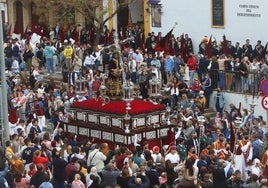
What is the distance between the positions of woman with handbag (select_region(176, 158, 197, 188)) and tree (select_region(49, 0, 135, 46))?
22522 millimetres

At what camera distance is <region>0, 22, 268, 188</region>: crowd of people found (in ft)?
68.8

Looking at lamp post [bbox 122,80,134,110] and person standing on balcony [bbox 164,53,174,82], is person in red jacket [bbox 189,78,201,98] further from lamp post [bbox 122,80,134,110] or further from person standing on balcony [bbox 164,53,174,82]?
lamp post [bbox 122,80,134,110]

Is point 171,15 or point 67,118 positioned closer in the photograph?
point 67,118

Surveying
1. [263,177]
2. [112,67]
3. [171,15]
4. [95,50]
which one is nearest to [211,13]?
[171,15]

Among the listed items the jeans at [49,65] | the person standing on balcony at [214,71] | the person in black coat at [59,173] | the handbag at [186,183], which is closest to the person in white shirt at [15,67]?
the jeans at [49,65]

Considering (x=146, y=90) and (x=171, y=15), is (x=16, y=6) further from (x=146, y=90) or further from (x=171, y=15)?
(x=146, y=90)

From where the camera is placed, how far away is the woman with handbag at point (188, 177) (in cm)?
1981

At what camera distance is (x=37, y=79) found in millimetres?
37062

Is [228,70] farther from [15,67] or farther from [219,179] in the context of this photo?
[219,179]

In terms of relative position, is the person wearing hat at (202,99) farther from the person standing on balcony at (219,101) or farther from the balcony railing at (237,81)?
the balcony railing at (237,81)

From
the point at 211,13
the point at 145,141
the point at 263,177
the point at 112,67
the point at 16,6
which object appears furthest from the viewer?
the point at 16,6

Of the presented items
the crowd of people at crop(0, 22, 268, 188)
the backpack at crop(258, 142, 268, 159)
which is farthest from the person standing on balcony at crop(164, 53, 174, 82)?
the backpack at crop(258, 142, 268, 159)

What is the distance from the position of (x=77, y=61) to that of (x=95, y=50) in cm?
135

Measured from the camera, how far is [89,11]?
43.5 meters
